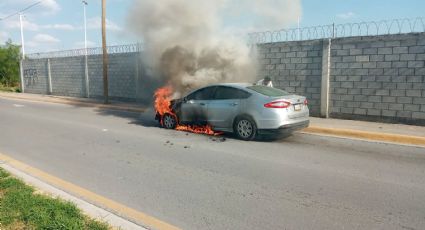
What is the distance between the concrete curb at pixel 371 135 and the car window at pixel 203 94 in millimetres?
2686

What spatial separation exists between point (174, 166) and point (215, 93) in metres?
3.38

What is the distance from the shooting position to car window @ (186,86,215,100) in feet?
31.6

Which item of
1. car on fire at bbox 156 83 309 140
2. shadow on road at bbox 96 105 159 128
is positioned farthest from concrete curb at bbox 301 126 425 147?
shadow on road at bbox 96 105 159 128

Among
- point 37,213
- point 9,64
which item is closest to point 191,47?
point 37,213

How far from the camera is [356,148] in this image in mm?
7789

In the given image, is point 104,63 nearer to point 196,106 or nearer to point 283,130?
point 196,106

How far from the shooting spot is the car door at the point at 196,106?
9.64 metres

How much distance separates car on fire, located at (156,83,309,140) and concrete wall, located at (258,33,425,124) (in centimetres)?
286

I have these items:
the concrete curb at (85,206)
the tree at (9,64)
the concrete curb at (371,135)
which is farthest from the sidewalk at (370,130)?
the tree at (9,64)

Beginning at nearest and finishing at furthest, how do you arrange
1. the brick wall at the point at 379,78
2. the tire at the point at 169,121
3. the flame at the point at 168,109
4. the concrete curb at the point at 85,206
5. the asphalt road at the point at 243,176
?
the concrete curb at the point at 85,206 < the asphalt road at the point at 243,176 < the flame at the point at 168,109 < the brick wall at the point at 379,78 < the tire at the point at 169,121

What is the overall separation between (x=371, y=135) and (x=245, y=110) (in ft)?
9.85

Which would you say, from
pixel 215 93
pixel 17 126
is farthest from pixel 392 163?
pixel 17 126

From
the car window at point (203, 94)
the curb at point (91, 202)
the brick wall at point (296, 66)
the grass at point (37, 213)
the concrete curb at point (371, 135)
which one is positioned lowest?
the curb at point (91, 202)

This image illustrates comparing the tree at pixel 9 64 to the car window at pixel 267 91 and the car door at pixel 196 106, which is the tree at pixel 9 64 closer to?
the car door at pixel 196 106
